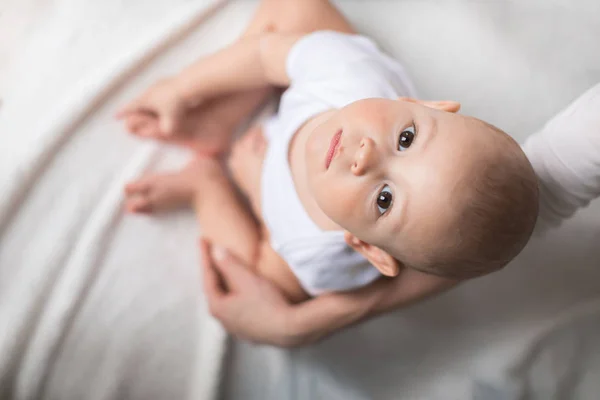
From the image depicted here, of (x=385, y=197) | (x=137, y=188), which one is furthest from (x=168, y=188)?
(x=385, y=197)

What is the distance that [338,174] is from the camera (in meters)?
0.51

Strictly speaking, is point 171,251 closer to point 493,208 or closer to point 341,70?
point 341,70

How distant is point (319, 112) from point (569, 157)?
0.29m

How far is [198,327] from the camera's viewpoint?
2.57ft

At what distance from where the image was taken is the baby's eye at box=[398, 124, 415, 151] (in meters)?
0.50

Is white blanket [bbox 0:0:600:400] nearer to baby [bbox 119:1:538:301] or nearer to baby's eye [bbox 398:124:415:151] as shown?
baby [bbox 119:1:538:301]

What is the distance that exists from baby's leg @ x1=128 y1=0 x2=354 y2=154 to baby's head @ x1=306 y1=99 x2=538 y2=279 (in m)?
0.31

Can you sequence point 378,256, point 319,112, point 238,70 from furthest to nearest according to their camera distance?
point 238,70
point 319,112
point 378,256

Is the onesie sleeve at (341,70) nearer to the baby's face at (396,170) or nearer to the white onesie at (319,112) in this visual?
the white onesie at (319,112)

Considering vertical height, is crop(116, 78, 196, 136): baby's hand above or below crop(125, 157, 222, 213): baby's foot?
above

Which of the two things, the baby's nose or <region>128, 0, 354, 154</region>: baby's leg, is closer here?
the baby's nose

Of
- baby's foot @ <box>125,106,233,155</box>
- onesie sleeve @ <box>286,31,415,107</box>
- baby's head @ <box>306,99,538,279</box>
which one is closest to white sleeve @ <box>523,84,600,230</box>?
baby's head @ <box>306,99,538,279</box>

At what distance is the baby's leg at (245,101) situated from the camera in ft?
2.59

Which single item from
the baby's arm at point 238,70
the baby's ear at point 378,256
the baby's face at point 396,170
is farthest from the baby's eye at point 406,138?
the baby's arm at point 238,70
